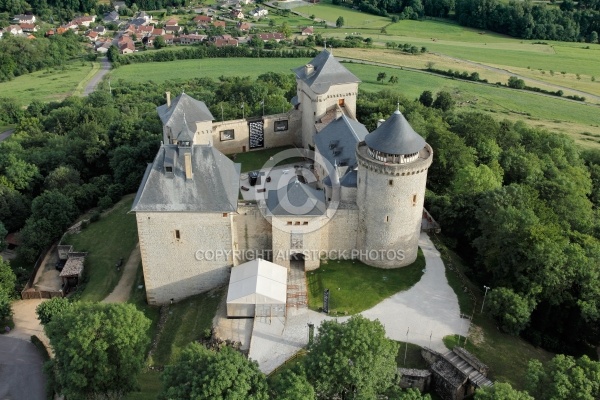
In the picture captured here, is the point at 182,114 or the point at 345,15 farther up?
the point at 182,114

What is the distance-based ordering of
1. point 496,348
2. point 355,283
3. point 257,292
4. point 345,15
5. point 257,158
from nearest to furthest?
point 496,348
point 257,292
point 355,283
point 257,158
point 345,15

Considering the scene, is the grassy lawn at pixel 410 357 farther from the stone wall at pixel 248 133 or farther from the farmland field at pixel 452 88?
the farmland field at pixel 452 88

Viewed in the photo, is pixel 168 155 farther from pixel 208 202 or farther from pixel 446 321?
pixel 446 321

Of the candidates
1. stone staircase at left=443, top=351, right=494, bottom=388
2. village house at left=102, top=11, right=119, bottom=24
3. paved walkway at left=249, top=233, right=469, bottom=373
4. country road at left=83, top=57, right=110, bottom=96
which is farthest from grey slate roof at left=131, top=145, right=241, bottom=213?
village house at left=102, top=11, right=119, bottom=24

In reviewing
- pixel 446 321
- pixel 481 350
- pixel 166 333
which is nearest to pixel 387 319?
pixel 446 321

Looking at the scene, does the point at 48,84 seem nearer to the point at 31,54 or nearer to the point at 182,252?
the point at 31,54

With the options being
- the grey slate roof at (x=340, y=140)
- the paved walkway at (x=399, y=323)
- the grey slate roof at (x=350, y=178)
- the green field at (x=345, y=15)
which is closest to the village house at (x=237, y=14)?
the green field at (x=345, y=15)

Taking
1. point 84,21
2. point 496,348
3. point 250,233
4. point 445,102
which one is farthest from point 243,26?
point 496,348
